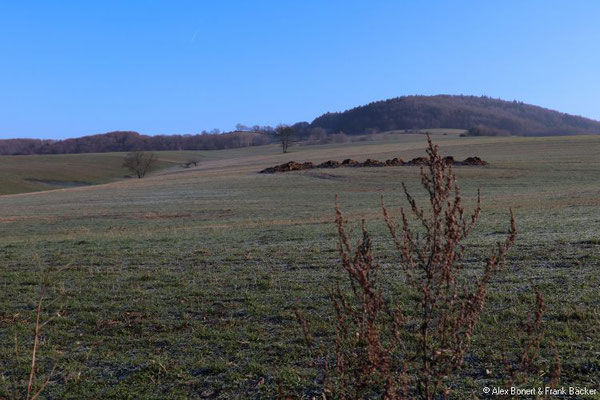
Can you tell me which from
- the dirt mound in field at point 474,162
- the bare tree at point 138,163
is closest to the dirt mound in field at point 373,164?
the dirt mound in field at point 474,162

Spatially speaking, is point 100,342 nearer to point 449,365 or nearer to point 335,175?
point 449,365

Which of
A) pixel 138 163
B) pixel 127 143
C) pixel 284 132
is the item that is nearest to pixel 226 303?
pixel 138 163

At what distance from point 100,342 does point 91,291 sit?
292cm

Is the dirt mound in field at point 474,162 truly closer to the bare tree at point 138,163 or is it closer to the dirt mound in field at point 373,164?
the dirt mound in field at point 373,164

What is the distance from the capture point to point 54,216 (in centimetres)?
3144

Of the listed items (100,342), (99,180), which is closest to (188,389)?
(100,342)

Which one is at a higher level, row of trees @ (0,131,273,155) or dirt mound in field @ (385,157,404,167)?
row of trees @ (0,131,273,155)

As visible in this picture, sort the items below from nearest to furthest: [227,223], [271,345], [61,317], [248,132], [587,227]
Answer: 1. [271,345]
2. [61,317]
3. [587,227]
4. [227,223]
5. [248,132]

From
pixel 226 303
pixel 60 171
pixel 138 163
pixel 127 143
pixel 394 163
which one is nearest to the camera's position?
pixel 226 303

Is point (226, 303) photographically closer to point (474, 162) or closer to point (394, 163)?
point (474, 162)

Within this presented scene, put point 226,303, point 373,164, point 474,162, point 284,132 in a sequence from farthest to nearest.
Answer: point 284,132 < point 373,164 < point 474,162 < point 226,303

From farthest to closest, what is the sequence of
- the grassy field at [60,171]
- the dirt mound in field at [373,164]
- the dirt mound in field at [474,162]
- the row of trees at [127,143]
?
the row of trees at [127,143]
the grassy field at [60,171]
the dirt mound in field at [373,164]
the dirt mound in field at [474,162]

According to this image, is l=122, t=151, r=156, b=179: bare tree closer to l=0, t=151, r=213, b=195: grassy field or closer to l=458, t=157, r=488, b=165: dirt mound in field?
l=0, t=151, r=213, b=195: grassy field

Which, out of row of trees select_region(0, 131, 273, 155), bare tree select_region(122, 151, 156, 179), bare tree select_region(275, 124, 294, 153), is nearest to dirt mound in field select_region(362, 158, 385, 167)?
bare tree select_region(122, 151, 156, 179)
